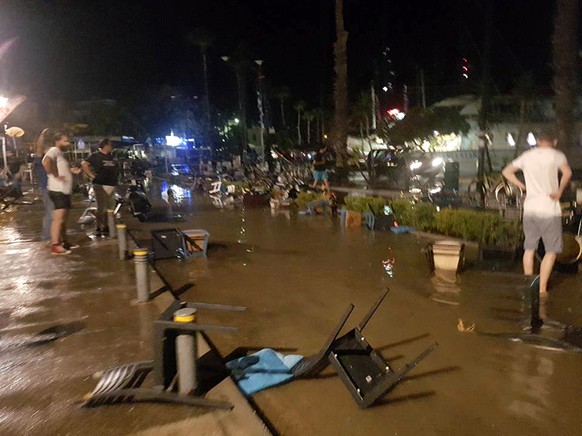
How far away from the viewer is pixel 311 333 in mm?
5547

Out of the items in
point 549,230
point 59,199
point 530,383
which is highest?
point 59,199

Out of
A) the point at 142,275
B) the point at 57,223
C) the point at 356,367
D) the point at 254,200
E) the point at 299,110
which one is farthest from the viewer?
the point at 299,110

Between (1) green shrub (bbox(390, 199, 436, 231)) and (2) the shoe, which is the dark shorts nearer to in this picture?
(2) the shoe

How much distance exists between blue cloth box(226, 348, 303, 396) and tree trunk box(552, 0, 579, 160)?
1048 centimetres

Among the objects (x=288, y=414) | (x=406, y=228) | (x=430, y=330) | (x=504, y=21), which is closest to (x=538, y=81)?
(x=504, y=21)

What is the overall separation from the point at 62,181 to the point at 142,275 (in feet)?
10.9

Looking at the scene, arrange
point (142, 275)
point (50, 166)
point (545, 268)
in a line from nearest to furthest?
1. point (142, 275)
2. point (545, 268)
3. point (50, 166)

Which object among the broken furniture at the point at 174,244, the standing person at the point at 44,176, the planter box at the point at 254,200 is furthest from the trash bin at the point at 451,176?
the standing person at the point at 44,176

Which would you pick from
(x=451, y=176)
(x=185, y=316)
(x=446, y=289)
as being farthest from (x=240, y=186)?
(x=185, y=316)

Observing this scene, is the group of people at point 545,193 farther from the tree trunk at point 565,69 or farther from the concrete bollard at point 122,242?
the tree trunk at point 565,69

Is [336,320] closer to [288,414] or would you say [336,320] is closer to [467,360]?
[467,360]

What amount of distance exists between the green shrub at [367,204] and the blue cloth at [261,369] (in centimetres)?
746

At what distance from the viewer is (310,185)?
55.1 ft

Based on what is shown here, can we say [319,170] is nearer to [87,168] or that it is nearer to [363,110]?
[87,168]
